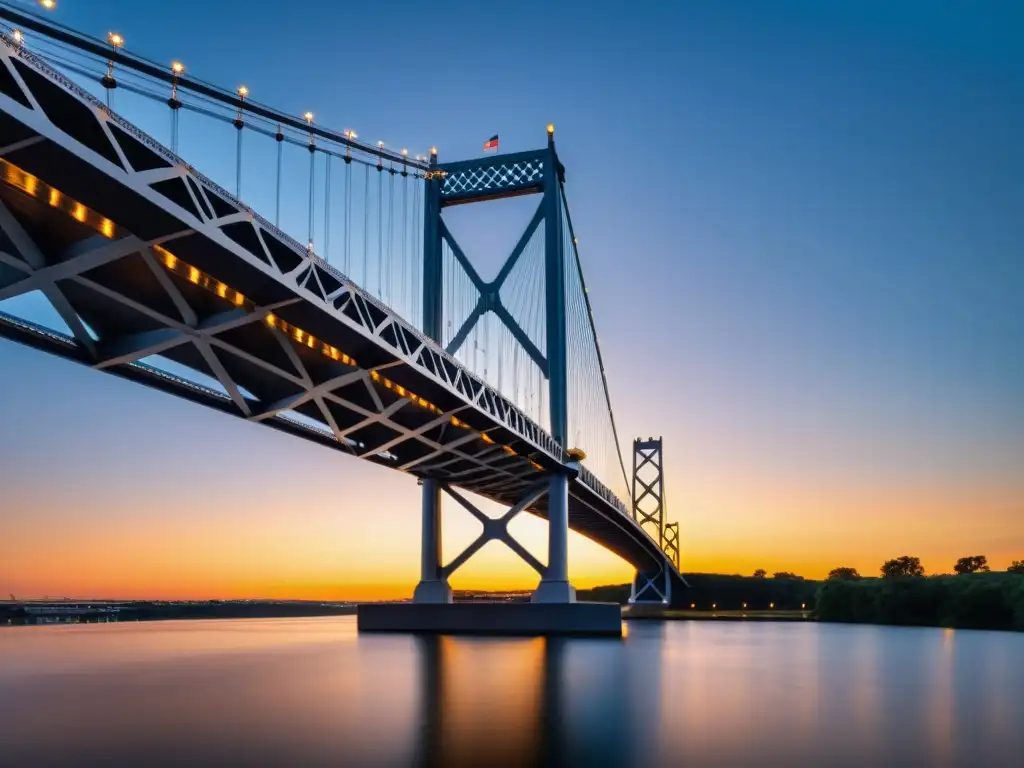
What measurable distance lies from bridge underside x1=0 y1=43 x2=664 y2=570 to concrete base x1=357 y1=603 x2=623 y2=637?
10.2m

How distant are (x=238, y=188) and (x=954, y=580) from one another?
185 ft

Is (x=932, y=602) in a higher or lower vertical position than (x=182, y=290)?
lower

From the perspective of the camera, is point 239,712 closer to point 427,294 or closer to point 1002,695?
point 1002,695

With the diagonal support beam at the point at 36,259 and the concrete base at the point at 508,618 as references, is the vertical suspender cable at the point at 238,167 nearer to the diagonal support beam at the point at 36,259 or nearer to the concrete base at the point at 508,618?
the diagonal support beam at the point at 36,259

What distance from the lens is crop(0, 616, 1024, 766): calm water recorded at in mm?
9711

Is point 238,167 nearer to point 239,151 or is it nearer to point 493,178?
point 239,151

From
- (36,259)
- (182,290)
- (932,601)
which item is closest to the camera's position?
(36,259)

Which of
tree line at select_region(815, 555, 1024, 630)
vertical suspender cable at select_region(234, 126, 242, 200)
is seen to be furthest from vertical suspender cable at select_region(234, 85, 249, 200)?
tree line at select_region(815, 555, 1024, 630)

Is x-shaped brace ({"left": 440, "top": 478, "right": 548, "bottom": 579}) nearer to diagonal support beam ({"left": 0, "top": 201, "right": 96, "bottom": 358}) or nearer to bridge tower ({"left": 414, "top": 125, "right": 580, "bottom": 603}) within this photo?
bridge tower ({"left": 414, "top": 125, "right": 580, "bottom": 603})

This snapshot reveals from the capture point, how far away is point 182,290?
668 inches

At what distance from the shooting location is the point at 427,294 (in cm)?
3875

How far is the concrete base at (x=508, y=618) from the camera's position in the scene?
3603cm

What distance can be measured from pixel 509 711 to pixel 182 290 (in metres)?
9.23

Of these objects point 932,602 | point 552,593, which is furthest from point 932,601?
point 552,593
